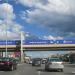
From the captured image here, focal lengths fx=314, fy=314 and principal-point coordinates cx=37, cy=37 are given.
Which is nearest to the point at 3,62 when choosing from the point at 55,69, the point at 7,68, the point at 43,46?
the point at 7,68

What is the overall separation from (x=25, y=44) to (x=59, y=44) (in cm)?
1363

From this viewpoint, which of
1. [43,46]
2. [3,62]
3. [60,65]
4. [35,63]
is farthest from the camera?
[43,46]

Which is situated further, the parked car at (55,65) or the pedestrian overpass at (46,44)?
the pedestrian overpass at (46,44)

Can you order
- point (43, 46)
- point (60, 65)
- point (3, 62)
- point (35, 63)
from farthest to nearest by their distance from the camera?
point (43, 46)
point (35, 63)
point (3, 62)
point (60, 65)

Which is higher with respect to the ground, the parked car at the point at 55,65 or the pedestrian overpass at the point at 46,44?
the pedestrian overpass at the point at 46,44

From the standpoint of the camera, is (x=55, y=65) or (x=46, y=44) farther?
(x=46, y=44)

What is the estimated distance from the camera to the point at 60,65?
35.6 metres

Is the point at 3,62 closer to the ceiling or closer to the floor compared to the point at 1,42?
closer to the floor

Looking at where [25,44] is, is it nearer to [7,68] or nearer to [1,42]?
[1,42]

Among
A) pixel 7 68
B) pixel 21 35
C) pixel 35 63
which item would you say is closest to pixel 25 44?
pixel 21 35

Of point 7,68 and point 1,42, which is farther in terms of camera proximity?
point 1,42

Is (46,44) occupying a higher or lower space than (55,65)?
higher

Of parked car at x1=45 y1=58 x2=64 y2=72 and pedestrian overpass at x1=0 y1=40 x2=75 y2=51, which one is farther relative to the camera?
pedestrian overpass at x1=0 y1=40 x2=75 y2=51

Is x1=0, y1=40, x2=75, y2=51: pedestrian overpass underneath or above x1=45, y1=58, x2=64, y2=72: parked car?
above
